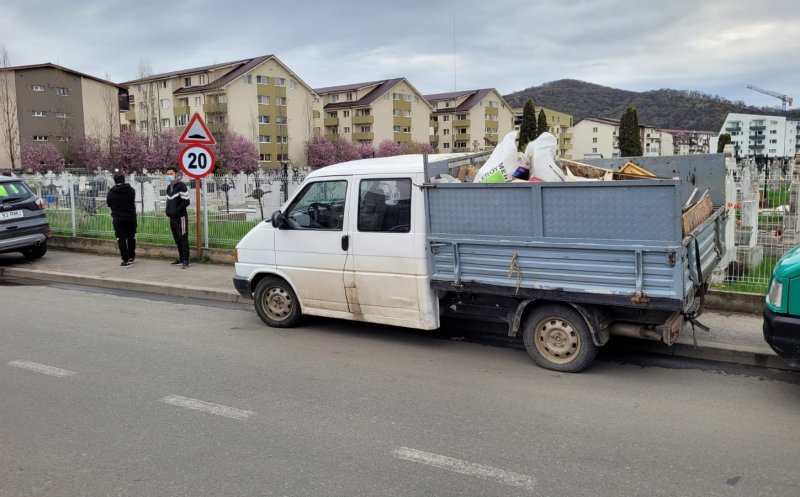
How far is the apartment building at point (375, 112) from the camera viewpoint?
91.9m

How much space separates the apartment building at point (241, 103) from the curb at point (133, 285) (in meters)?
61.9

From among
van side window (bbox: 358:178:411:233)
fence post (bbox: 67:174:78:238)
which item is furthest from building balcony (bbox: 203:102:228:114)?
van side window (bbox: 358:178:411:233)

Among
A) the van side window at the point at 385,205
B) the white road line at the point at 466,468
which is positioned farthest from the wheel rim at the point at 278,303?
the white road line at the point at 466,468

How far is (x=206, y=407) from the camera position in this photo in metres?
5.03

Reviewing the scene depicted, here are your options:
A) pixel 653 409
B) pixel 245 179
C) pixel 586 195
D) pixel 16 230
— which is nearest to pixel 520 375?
pixel 653 409

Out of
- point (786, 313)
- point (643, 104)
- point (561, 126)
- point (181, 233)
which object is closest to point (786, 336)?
point (786, 313)

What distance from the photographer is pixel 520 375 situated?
5863 mm

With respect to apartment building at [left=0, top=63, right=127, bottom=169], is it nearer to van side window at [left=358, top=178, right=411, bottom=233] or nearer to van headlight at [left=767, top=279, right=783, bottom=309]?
van side window at [left=358, top=178, right=411, bottom=233]

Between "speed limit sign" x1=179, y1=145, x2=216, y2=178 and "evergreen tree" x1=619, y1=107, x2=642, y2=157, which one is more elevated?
"evergreen tree" x1=619, y1=107, x2=642, y2=157

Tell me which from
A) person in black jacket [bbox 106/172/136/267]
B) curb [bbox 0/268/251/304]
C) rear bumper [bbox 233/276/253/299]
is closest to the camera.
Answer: rear bumper [bbox 233/276/253/299]

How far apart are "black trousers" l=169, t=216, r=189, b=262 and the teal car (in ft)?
32.7

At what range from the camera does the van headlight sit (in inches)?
194

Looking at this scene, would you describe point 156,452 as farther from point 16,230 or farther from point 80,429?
point 16,230

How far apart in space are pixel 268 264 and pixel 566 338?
11.9ft
